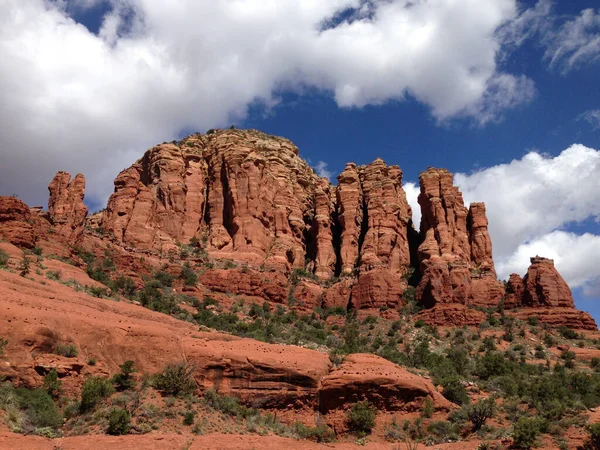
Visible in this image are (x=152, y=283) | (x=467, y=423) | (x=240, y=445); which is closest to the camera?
(x=240, y=445)

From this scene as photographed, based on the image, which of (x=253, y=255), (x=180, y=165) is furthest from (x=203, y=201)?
(x=253, y=255)

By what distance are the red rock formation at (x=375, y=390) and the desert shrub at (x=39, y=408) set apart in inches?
511

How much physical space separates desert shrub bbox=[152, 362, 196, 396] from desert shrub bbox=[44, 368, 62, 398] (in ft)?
14.3

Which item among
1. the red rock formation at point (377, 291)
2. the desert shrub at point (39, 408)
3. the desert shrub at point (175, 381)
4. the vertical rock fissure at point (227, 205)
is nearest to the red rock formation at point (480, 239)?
the red rock formation at point (377, 291)

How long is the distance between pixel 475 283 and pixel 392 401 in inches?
1560

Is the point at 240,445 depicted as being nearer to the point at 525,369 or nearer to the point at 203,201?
the point at 525,369

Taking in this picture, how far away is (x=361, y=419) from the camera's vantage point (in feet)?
87.5

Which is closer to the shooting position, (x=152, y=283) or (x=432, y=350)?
(x=432, y=350)

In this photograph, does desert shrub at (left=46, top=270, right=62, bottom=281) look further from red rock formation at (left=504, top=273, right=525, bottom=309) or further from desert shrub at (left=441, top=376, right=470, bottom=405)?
red rock formation at (left=504, top=273, right=525, bottom=309)

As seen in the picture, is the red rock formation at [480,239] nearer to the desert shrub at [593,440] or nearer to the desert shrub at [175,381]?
the desert shrub at [593,440]

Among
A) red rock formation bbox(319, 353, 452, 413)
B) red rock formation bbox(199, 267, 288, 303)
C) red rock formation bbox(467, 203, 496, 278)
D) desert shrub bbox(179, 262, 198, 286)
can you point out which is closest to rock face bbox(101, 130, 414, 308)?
red rock formation bbox(199, 267, 288, 303)

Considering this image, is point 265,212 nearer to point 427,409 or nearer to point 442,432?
point 427,409

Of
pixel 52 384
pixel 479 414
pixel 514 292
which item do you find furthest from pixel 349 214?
pixel 52 384

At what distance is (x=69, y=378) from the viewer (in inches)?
875
